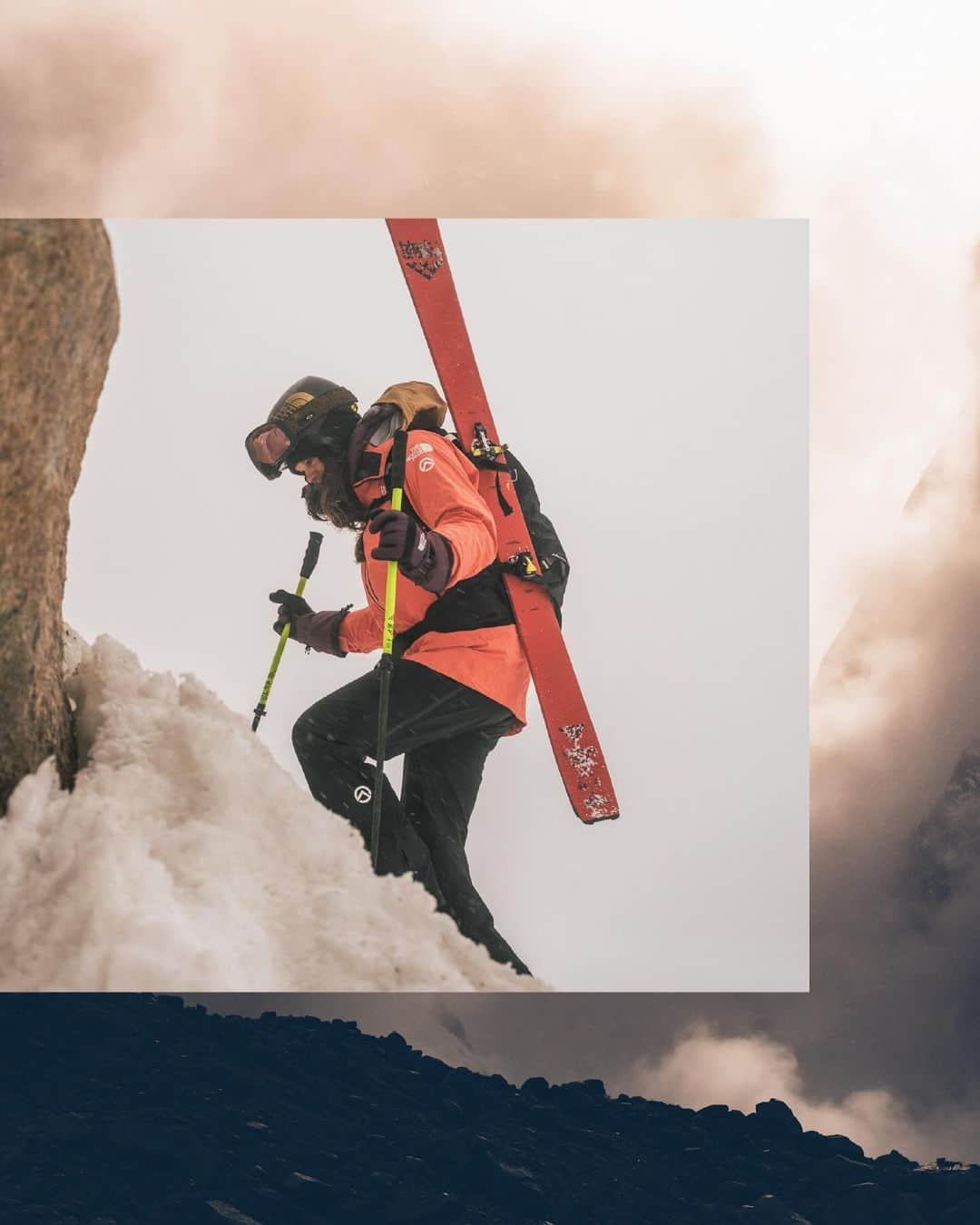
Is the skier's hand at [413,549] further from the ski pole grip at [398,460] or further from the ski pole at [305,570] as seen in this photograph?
the ski pole at [305,570]

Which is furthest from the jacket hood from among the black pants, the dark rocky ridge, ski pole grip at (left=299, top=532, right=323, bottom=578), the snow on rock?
the dark rocky ridge

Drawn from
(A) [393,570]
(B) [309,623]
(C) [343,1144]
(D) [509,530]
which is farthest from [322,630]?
(C) [343,1144]

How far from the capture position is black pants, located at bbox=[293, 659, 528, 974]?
293cm

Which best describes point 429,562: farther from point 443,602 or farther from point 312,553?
point 312,553

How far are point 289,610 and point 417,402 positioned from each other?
0.54 meters

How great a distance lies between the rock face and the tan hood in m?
0.61

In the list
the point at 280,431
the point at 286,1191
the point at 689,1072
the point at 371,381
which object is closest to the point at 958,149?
the point at 371,381

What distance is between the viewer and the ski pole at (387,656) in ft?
9.43

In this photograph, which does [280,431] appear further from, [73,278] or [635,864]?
[635,864]

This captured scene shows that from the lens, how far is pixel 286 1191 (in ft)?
7.61

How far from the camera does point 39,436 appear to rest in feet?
8.73

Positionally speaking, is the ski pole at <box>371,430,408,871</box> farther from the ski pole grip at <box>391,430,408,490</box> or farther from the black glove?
the black glove

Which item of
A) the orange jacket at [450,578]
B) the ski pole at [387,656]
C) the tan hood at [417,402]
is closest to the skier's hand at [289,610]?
the orange jacket at [450,578]

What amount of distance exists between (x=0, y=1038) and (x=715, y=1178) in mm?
1408
